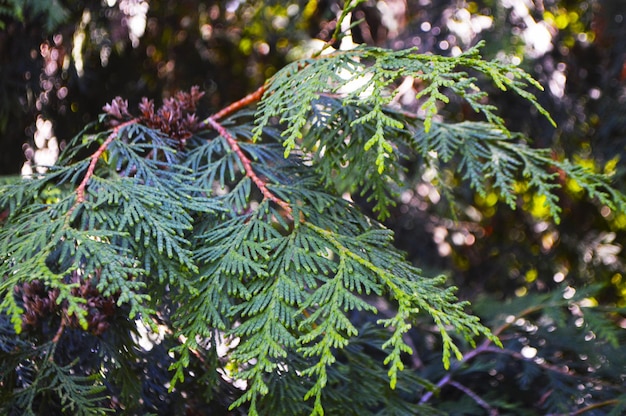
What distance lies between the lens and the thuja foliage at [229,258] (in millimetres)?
884

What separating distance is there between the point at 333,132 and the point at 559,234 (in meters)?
1.63

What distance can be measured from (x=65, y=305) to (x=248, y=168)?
1.41 ft

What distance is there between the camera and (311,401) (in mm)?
1151

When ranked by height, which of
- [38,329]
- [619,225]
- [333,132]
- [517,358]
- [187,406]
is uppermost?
[333,132]

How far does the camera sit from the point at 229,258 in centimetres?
94

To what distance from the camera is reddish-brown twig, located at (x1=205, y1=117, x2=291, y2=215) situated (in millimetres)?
1044

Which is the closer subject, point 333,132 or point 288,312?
point 288,312

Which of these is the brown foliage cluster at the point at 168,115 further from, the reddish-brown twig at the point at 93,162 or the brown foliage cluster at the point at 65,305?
the brown foliage cluster at the point at 65,305

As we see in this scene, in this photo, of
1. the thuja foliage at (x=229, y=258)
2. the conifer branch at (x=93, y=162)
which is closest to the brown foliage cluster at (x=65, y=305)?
the thuja foliage at (x=229, y=258)

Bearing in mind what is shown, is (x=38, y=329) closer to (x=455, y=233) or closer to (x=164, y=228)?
(x=164, y=228)

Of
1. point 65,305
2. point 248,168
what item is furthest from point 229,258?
point 65,305

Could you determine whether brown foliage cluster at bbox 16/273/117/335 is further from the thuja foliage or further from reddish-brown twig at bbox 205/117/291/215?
reddish-brown twig at bbox 205/117/291/215

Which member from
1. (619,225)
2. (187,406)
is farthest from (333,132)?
(619,225)

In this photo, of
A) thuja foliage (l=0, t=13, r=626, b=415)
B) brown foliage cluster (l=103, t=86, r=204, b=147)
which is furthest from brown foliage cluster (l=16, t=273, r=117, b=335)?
brown foliage cluster (l=103, t=86, r=204, b=147)
